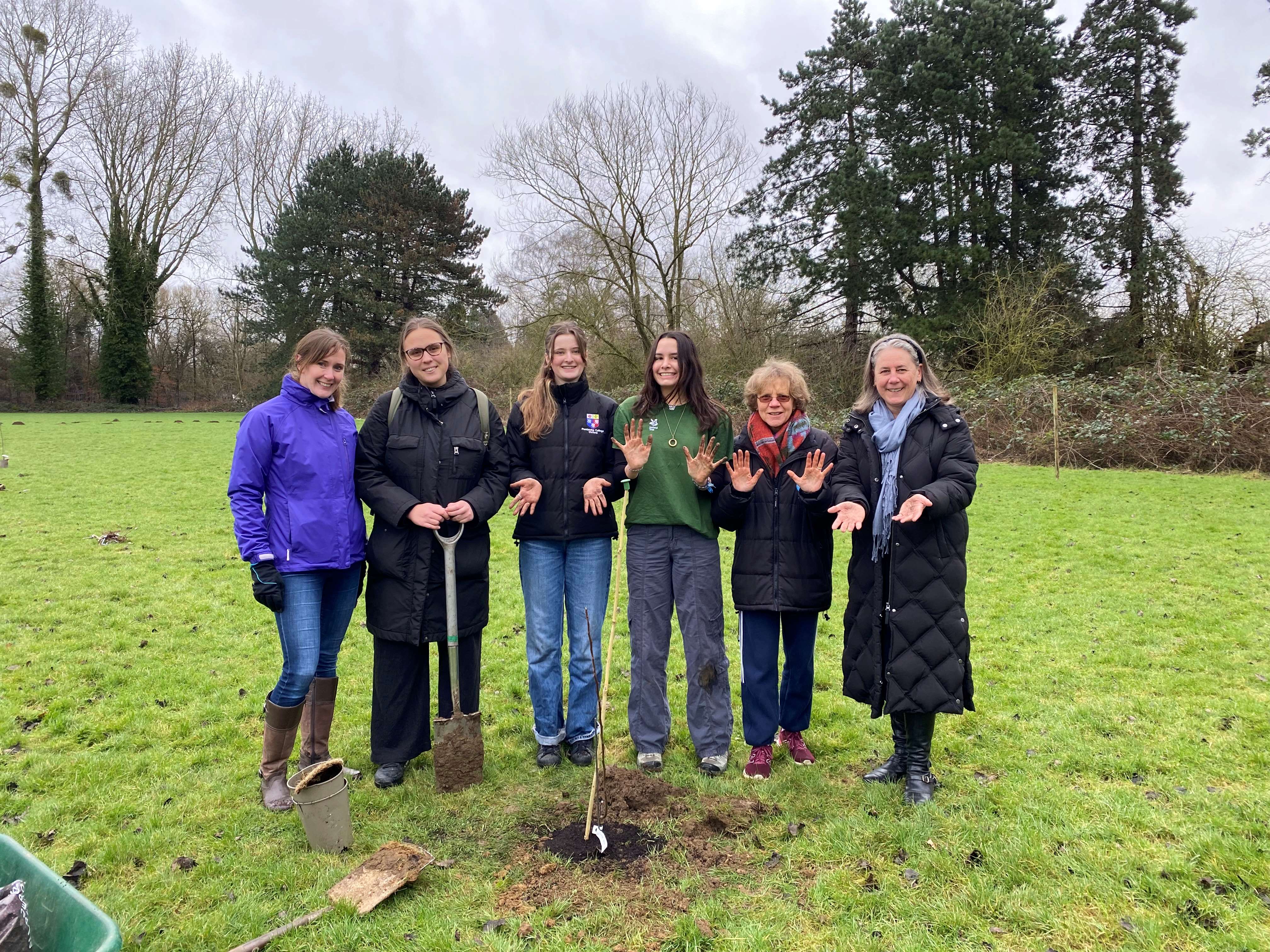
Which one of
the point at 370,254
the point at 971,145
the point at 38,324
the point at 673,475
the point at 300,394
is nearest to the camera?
the point at 300,394

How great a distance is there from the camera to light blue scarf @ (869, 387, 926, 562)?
339cm

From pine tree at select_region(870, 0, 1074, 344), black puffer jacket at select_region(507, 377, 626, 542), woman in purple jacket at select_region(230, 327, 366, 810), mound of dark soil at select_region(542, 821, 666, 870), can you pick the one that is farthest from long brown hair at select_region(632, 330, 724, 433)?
pine tree at select_region(870, 0, 1074, 344)

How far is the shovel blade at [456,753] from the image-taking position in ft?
11.9

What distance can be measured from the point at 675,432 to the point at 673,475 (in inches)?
8.7

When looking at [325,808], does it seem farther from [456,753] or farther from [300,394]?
[300,394]

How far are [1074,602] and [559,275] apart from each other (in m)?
18.7

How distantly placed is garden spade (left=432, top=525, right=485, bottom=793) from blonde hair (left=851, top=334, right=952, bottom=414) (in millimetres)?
2074

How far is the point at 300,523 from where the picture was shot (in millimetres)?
3367

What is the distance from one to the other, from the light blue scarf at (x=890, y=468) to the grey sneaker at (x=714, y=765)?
129 centimetres

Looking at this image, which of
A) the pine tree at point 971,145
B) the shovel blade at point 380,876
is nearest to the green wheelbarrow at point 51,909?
the shovel blade at point 380,876

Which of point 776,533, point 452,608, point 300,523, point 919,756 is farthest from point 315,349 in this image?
point 919,756

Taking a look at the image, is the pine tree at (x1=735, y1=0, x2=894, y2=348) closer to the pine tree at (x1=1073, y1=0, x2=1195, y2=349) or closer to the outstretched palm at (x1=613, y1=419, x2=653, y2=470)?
the pine tree at (x1=1073, y1=0, x2=1195, y2=349)

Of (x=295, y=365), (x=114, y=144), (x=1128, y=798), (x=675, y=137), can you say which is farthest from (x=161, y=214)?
(x=1128, y=798)

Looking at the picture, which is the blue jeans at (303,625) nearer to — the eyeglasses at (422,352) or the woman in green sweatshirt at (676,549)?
the eyeglasses at (422,352)
